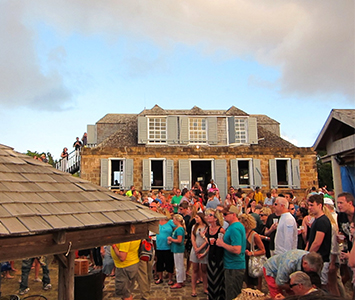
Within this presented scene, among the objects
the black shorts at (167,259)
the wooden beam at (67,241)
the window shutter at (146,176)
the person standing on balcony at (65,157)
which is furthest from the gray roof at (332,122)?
the person standing on balcony at (65,157)

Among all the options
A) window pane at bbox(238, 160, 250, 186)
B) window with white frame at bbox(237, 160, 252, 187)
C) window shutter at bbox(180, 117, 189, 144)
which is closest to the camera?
window shutter at bbox(180, 117, 189, 144)

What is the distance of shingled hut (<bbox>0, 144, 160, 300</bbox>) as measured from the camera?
340 centimetres

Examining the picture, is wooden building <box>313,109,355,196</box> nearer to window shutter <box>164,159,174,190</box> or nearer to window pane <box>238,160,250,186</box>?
window shutter <box>164,159,174,190</box>

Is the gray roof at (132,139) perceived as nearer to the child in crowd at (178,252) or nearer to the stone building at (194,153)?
the stone building at (194,153)

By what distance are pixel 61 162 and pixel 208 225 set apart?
1979cm

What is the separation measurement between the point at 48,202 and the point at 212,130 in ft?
57.2

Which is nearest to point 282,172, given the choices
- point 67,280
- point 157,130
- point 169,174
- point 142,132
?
point 169,174

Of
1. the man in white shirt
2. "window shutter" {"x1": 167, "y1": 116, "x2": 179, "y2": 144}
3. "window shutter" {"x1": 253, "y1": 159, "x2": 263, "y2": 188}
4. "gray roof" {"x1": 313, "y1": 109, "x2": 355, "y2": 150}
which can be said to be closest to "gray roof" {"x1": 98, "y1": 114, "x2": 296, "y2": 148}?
"window shutter" {"x1": 167, "y1": 116, "x2": 179, "y2": 144}

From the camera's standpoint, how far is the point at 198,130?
21.0 meters

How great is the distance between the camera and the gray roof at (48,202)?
3.37 m

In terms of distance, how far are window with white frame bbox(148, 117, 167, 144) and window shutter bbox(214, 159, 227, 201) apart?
3.65 metres

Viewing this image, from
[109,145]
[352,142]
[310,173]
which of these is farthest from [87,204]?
[310,173]

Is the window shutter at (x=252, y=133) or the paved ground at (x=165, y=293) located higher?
the window shutter at (x=252, y=133)

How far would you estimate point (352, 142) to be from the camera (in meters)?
9.16
